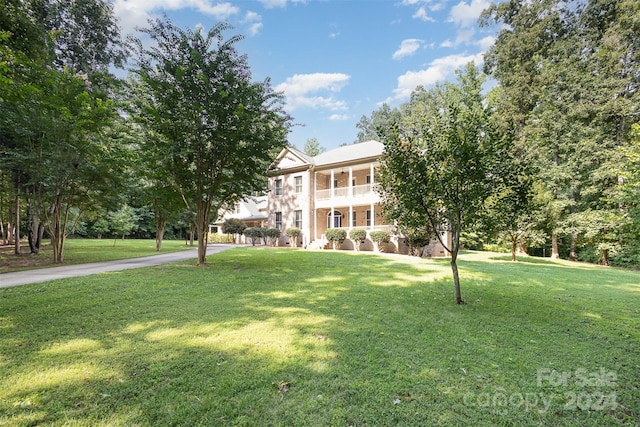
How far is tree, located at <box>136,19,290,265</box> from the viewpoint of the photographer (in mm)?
8883

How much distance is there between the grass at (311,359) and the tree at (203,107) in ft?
16.6

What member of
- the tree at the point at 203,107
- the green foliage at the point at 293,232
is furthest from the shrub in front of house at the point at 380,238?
the tree at the point at 203,107

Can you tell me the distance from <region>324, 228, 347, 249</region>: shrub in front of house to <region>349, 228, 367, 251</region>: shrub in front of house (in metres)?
0.65

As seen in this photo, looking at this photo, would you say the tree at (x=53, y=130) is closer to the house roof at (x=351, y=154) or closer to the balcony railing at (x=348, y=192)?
the balcony railing at (x=348, y=192)

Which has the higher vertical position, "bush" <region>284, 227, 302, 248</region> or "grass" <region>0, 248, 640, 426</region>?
"bush" <region>284, 227, 302, 248</region>

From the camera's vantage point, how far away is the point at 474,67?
26.0m

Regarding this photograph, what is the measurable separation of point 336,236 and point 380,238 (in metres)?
3.17

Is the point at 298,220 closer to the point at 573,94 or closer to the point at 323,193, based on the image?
the point at 323,193

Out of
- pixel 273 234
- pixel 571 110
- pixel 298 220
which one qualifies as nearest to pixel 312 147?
pixel 298 220

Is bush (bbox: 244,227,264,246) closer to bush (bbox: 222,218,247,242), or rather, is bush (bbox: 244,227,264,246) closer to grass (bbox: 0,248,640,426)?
bush (bbox: 222,218,247,242)

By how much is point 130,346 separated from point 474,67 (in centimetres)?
Result: 3192

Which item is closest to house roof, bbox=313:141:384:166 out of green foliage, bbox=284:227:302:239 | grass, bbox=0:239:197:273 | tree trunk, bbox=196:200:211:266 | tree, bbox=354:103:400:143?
green foliage, bbox=284:227:302:239

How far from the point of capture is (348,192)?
20859 millimetres

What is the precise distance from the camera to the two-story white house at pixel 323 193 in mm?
20469
